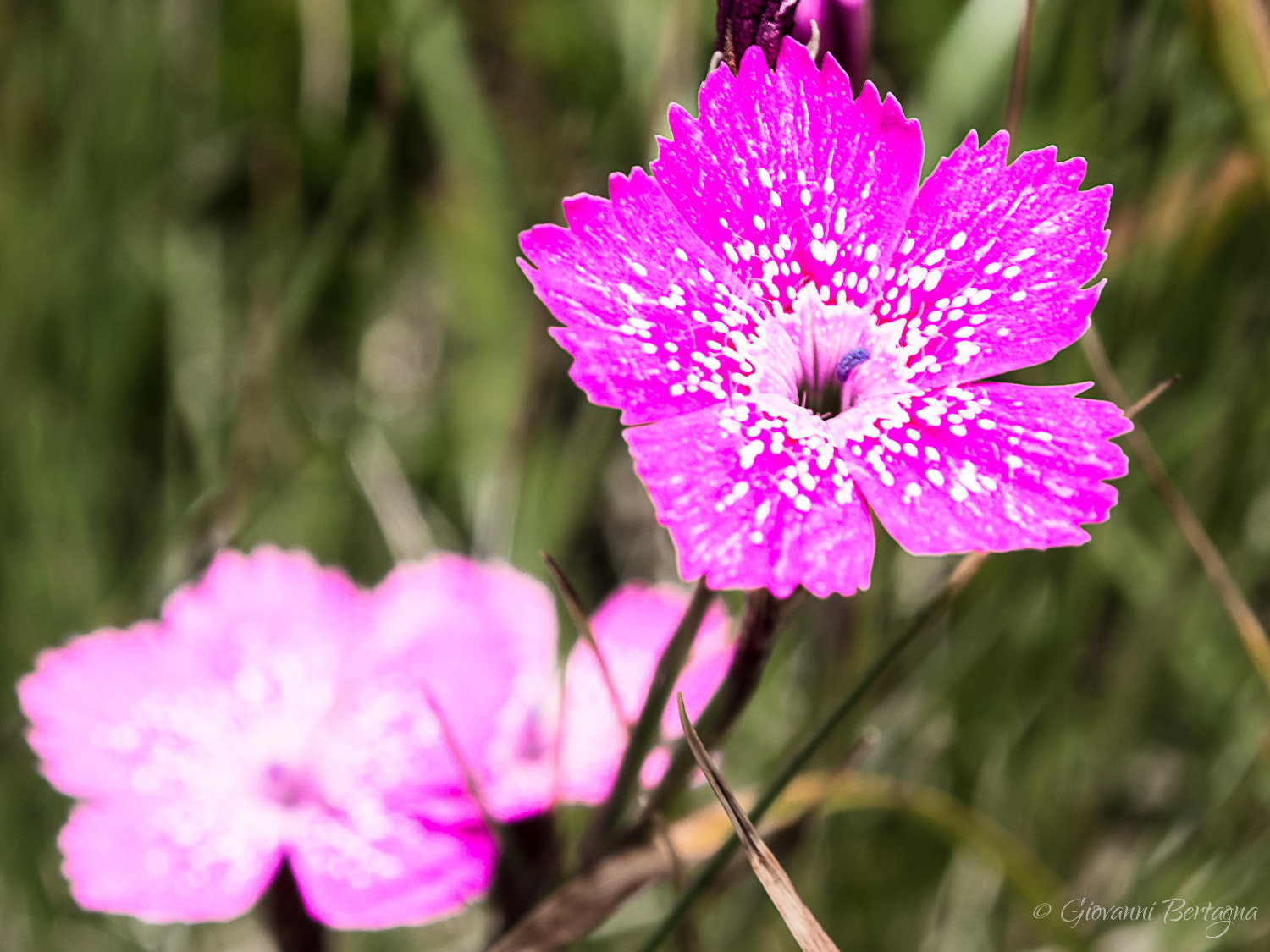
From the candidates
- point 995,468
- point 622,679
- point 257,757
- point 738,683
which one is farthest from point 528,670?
point 995,468

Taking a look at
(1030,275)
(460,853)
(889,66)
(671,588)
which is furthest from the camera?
(889,66)

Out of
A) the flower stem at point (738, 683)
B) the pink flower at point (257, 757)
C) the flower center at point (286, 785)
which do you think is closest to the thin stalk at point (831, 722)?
the flower stem at point (738, 683)

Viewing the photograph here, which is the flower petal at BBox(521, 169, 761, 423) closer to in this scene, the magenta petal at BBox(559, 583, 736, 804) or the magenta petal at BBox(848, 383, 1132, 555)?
the magenta petal at BBox(848, 383, 1132, 555)

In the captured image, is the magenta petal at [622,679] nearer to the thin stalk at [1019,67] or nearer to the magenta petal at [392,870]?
the magenta petal at [392,870]

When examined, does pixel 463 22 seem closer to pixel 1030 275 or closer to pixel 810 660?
pixel 810 660

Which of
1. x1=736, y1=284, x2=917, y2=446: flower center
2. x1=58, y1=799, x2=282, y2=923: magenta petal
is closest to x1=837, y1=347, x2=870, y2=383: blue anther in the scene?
x1=736, y1=284, x2=917, y2=446: flower center

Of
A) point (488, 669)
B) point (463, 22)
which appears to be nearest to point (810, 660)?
point (488, 669)

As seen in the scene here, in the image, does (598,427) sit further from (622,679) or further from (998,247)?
(998,247)
